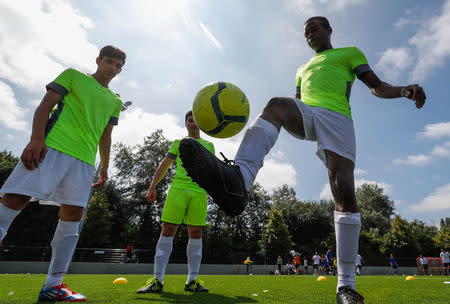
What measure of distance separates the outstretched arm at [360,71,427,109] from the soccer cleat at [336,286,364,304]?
5.57 feet

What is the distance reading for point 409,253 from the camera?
43.5 metres

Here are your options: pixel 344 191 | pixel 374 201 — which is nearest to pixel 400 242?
pixel 374 201

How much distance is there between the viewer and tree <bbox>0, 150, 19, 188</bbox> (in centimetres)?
3531

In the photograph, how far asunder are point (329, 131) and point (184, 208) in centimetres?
284

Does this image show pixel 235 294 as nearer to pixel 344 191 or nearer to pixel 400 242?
pixel 344 191

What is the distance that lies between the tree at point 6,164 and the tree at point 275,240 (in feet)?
120

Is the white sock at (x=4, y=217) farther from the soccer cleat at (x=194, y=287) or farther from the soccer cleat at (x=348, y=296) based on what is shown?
the soccer cleat at (x=348, y=296)

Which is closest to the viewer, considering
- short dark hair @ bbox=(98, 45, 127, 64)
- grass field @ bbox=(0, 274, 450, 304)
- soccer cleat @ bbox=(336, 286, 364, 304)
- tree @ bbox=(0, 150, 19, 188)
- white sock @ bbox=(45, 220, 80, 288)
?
soccer cleat @ bbox=(336, 286, 364, 304)

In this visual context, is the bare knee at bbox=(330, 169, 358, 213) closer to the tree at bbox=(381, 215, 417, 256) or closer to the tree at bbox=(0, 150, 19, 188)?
the tree at bbox=(0, 150, 19, 188)

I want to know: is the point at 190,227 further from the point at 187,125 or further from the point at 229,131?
the point at 229,131

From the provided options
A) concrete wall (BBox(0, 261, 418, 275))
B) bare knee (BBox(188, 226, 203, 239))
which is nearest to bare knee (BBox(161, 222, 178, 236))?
bare knee (BBox(188, 226, 203, 239))

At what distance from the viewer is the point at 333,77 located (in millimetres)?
2744

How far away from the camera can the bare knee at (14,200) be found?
8.05ft

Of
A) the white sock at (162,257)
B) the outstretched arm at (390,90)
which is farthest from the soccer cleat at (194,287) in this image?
the outstretched arm at (390,90)
